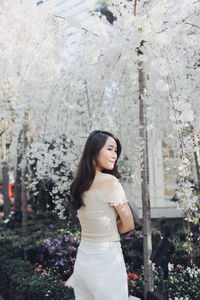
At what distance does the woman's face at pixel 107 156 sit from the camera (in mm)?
2268

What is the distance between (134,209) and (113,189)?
290 inches

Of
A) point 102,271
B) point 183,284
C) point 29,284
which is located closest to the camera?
point 102,271

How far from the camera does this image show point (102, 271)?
80.4 inches

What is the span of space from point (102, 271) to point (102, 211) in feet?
1.12

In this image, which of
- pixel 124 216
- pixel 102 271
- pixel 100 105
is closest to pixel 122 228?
pixel 124 216

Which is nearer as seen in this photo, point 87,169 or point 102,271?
point 102,271

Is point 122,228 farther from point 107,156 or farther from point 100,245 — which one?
point 107,156

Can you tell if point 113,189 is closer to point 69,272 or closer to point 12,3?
point 69,272

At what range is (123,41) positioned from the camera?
3.23 metres

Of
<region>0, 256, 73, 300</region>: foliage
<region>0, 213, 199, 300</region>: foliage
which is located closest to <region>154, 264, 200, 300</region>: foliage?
<region>0, 213, 199, 300</region>: foliage

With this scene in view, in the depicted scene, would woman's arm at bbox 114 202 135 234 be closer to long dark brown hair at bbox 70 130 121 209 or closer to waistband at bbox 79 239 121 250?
waistband at bbox 79 239 121 250

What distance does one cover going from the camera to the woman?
205 centimetres

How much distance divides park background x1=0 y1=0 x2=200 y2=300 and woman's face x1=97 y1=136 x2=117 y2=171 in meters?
0.68

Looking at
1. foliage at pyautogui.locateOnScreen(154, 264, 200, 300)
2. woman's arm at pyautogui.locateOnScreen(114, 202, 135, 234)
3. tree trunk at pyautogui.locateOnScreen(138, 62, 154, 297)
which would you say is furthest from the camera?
foliage at pyautogui.locateOnScreen(154, 264, 200, 300)
